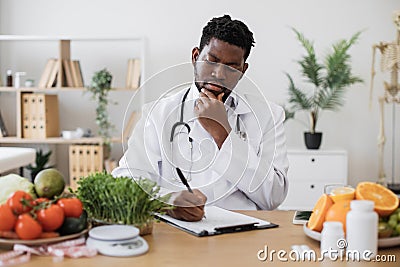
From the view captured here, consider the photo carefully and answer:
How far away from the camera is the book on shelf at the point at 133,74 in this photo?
4.71m

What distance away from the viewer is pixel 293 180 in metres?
4.52

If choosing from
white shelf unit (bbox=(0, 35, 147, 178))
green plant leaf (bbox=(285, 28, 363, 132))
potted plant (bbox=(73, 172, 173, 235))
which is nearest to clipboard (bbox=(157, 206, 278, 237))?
potted plant (bbox=(73, 172, 173, 235))

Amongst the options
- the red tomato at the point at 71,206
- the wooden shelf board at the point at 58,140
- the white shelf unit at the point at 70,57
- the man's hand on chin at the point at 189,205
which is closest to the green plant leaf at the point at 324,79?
the white shelf unit at the point at 70,57

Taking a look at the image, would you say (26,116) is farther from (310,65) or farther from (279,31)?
(310,65)

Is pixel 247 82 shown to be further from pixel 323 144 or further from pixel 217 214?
pixel 323 144

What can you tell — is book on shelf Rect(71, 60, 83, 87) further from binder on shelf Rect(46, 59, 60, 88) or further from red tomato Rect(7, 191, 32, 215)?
red tomato Rect(7, 191, 32, 215)

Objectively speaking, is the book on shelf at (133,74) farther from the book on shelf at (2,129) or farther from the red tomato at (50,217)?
the red tomato at (50,217)

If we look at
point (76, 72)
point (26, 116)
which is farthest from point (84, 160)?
point (76, 72)

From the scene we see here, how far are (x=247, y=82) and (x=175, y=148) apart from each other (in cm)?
28

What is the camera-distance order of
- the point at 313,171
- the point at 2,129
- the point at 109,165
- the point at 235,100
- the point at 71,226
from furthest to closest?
the point at 2,129 → the point at 109,165 → the point at 313,171 → the point at 235,100 → the point at 71,226

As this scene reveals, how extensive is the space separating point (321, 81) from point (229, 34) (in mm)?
2736

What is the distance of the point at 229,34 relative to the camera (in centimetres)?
192

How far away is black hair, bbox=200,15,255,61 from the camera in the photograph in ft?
6.29

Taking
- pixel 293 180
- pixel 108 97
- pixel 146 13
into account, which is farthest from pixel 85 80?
pixel 293 180
